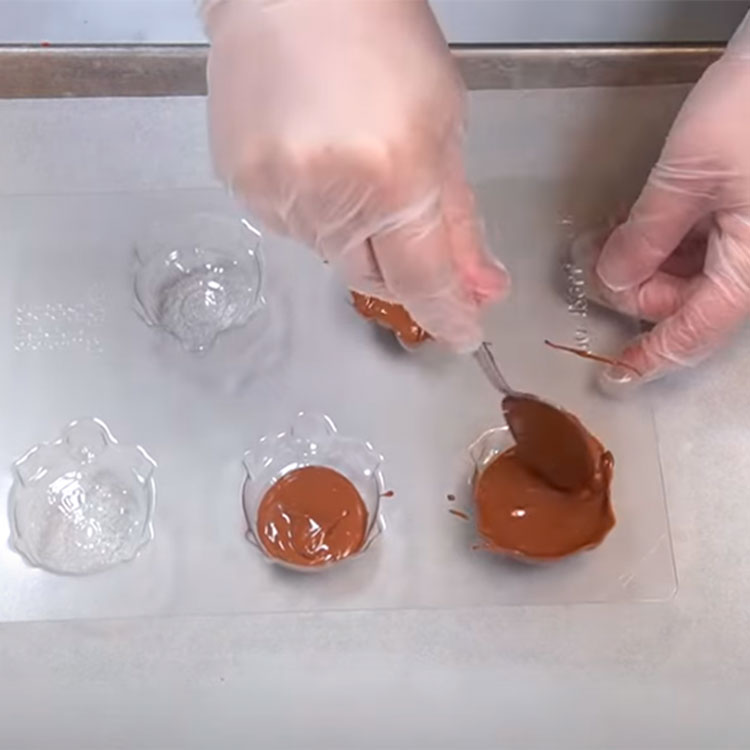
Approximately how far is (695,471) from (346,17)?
29.4 inches

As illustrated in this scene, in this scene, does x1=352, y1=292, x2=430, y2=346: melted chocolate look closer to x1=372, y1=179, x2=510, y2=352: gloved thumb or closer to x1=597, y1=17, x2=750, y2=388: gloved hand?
x1=372, y1=179, x2=510, y2=352: gloved thumb

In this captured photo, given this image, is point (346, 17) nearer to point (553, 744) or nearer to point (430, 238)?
point (430, 238)

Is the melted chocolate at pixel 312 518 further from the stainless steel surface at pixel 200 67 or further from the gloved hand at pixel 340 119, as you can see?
the stainless steel surface at pixel 200 67

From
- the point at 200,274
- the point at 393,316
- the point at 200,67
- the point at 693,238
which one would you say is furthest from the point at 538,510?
the point at 200,67

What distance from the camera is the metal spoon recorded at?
1253mm

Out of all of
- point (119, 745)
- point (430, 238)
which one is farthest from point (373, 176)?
point (119, 745)

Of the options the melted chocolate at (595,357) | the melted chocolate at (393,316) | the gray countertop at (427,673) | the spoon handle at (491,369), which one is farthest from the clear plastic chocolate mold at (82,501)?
the melted chocolate at (595,357)

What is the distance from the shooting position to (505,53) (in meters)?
1.56

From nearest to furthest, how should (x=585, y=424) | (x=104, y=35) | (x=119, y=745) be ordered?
(x=119, y=745) → (x=585, y=424) → (x=104, y=35)

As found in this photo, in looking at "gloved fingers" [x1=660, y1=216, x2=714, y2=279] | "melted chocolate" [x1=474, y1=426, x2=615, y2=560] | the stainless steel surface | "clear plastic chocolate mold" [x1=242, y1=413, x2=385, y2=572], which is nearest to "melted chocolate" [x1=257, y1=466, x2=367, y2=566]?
"clear plastic chocolate mold" [x1=242, y1=413, x2=385, y2=572]

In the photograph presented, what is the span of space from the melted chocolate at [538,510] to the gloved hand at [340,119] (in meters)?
0.33

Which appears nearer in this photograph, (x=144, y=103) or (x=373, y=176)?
(x=373, y=176)

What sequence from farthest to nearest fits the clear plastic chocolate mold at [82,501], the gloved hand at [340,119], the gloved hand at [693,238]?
the clear plastic chocolate mold at [82,501] → the gloved hand at [693,238] → the gloved hand at [340,119]

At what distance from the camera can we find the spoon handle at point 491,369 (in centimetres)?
135
